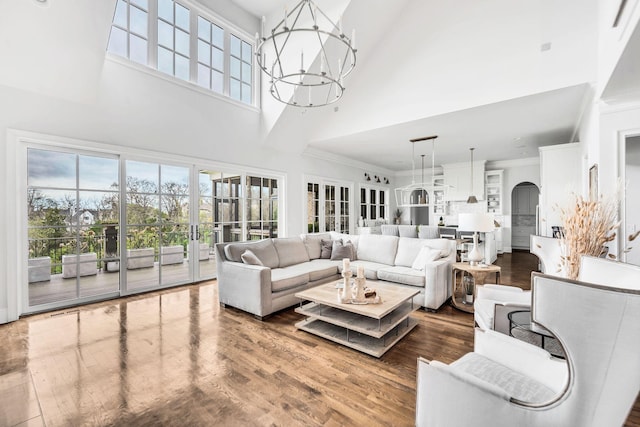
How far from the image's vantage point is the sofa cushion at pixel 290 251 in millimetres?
4262

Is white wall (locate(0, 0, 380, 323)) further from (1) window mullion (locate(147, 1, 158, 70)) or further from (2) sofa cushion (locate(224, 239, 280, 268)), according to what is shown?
(2) sofa cushion (locate(224, 239, 280, 268))

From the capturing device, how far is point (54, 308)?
3564 mm

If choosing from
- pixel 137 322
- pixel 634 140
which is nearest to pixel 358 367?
pixel 137 322

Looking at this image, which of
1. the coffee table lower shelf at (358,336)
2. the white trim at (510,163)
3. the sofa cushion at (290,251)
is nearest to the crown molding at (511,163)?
the white trim at (510,163)

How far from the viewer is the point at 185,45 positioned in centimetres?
468

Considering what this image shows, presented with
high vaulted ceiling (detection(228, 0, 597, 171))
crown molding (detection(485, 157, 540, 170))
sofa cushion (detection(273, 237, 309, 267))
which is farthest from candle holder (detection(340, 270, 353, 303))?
crown molding (detection(485, 157, 540, 170))

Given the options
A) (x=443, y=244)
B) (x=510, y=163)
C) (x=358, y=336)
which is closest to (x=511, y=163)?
(x=510, y=163)

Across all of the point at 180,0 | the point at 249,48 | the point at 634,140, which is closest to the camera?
the point at 634,140

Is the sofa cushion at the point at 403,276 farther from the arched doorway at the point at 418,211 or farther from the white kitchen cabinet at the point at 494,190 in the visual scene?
the arched doorway at the point at 418,211

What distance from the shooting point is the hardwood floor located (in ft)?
5.66

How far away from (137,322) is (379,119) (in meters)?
4.76

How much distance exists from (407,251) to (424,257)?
47 cm

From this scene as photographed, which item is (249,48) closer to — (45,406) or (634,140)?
(45,406)

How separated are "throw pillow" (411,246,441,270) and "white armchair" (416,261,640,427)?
2.45 m
